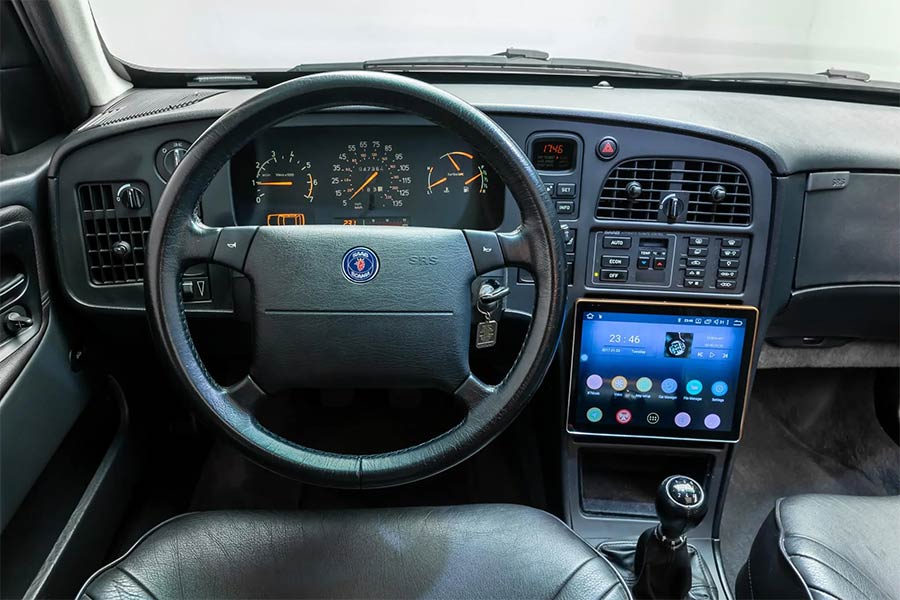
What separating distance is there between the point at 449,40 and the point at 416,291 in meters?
0.79

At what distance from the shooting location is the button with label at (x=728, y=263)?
4.26ft

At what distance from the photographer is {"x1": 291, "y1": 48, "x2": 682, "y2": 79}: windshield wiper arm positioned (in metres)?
1.52

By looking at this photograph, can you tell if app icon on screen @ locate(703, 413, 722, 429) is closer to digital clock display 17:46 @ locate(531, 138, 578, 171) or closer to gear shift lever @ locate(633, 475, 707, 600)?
gear shift lever @ locate(633, 475, 707, 600)

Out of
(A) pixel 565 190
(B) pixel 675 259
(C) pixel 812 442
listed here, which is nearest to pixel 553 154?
(A) pixel 565 190

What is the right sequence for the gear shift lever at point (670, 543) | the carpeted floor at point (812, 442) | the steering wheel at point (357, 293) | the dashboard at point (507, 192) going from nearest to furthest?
the steering wheel at point (357, 293), the gear shift lever at point (670, 543), the dashboard at point (507, 192), the carpeted floor at point (812, 442)

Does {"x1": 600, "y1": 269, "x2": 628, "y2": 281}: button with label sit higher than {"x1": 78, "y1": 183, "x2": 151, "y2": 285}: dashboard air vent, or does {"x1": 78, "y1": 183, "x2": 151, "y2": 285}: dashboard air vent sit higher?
{"x1": 78, "y1": 183, "x2": 151, "y2": 285}: dashboard air vent

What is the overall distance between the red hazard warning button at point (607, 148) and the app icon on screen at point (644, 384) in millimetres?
396

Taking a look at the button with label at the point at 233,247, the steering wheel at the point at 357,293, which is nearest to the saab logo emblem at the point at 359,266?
the steering wheel at the point at 357,293

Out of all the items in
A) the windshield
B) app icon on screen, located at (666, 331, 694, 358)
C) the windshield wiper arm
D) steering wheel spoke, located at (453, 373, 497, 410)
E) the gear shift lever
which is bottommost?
the gear shift lever

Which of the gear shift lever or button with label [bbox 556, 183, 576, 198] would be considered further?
button with label [bbox 556, 183, 576, 198]

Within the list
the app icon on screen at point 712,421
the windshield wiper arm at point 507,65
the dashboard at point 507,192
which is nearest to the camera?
the dashboard at point 507,192

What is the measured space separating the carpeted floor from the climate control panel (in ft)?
2.66

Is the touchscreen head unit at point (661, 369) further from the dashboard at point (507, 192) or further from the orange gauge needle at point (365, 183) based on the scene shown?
the orange gauge needle at point (365, 183)

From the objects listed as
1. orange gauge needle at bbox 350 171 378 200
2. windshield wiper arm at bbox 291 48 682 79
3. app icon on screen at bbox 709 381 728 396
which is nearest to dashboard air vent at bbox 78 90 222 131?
windshield wiper arm at bbox 291 48 682 79
